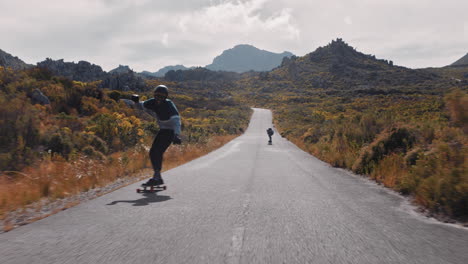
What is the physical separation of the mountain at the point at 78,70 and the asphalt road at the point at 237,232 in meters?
116

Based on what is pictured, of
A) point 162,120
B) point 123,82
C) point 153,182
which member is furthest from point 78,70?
point 153,182

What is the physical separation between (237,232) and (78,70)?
131338 millimetres

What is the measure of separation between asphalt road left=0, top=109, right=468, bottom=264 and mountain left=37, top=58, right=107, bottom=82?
380 ft

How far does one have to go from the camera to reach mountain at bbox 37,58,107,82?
111750mm

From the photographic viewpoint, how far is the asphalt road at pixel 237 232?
2986 mm

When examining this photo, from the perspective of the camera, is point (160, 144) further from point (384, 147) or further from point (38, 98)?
point (38, 98)

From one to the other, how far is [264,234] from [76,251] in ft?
6.53

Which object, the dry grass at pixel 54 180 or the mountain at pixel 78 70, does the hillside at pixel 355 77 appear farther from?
the dry grass at pixel 54 180

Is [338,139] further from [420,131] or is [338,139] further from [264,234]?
[264,234]

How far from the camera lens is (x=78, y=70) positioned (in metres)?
118

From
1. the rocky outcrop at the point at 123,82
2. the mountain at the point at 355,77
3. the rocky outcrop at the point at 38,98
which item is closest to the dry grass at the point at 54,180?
the rocky outcrop at the point at 38,98

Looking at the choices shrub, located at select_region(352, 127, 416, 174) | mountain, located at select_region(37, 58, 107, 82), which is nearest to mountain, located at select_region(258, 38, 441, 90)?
mountain, located at select_region(37, 58, 107, 82)

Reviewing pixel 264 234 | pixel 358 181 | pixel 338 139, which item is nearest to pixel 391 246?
pixel 264 234

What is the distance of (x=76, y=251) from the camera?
3059mm
